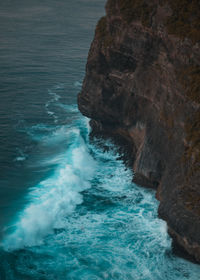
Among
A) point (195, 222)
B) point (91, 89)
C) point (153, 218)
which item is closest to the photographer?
point (195, 222)

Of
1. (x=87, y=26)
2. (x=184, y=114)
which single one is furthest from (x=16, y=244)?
(x=87, y=26)

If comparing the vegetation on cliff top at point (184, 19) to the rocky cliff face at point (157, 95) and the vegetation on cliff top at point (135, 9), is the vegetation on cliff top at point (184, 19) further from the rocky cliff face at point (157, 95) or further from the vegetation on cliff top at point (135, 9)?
the vegetation on cliff top at point (135, 9)

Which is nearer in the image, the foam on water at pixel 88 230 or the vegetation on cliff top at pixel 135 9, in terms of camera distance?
the foam on water at pixel 88 230

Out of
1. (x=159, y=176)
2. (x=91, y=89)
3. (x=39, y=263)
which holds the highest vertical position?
(x=91, y=89)

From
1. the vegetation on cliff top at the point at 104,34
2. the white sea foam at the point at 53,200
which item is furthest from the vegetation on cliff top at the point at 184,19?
the white sea foam at the point at 53,200

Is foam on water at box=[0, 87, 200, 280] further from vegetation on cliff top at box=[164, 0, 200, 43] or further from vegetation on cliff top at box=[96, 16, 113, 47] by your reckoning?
vegetation on cliff top at box=[164, 0, 200, 43]

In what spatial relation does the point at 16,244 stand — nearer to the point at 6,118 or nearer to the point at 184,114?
the point at 184,114

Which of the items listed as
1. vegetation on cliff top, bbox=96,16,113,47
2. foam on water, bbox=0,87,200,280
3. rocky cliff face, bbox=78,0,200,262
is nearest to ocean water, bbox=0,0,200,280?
foam on water, bbox=0,87,200,280
